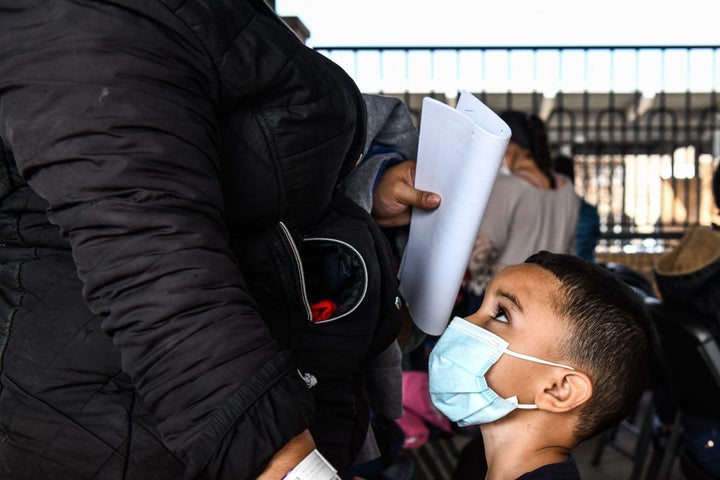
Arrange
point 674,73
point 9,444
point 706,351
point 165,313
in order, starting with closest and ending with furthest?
point 165,313 → point 9,444 → point 706,351 → point 674,73

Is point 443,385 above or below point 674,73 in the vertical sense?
above

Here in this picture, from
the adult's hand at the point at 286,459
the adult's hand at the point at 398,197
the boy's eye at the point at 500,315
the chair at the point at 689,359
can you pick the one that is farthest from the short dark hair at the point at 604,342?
the chair at the point at 689,359

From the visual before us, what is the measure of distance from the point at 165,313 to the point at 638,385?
3.68 ft

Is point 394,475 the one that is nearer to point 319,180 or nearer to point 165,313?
point 319,180

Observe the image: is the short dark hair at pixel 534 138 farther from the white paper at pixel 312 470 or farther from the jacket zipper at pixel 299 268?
the white paper at pixel 312 470

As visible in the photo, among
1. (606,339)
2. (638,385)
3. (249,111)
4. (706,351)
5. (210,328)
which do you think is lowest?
(706,351)

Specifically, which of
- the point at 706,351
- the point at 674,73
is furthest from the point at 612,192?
the point at 706,351

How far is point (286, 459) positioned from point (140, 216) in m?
0.29

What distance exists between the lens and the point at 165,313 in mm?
745

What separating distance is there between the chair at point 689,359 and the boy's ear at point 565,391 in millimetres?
1278

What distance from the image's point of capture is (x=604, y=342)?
1497 millimetres

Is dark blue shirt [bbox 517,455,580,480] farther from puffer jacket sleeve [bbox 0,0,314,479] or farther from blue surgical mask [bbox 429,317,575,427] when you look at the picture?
puffer jacket sleeve [bbox 0,0,314,479]

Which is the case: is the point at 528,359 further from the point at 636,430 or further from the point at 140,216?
the point at 636,430

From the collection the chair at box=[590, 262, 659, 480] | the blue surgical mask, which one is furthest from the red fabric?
the chair at box=[590, 262, 659, 480]
